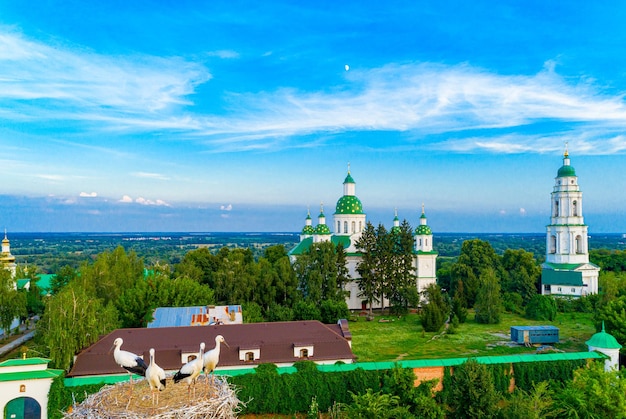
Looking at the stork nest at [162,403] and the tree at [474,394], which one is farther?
the tree at [474,394]

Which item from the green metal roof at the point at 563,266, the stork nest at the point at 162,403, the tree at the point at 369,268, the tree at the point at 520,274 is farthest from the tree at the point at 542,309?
the stork nest at the point at 162,403

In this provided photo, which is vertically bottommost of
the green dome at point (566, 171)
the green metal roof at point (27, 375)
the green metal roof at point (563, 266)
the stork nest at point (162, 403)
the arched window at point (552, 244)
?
the green metal roof at point (27, 375)

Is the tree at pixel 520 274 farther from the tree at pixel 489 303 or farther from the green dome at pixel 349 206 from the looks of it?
the green dome at pixel 349 206

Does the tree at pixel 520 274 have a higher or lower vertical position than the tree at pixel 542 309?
higher

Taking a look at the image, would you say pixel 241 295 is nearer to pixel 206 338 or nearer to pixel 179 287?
pixel 179 287

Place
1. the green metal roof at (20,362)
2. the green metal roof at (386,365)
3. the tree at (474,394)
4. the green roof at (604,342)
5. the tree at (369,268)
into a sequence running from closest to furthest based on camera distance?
the tree at (474,394), the green metal roof at (20,362), the green metal roof at (386,365), the green roof at (604,342), the tree at (369,268)

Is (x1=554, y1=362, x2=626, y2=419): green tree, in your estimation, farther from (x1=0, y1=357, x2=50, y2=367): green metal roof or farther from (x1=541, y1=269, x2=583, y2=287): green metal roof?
(x1=541, y1=269, x2=583, y2=287): green metal roof

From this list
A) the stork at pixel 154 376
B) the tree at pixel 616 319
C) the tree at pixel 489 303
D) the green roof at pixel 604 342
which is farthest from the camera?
the tree at pixel 489 303

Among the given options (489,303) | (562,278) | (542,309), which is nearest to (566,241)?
(562,278)
